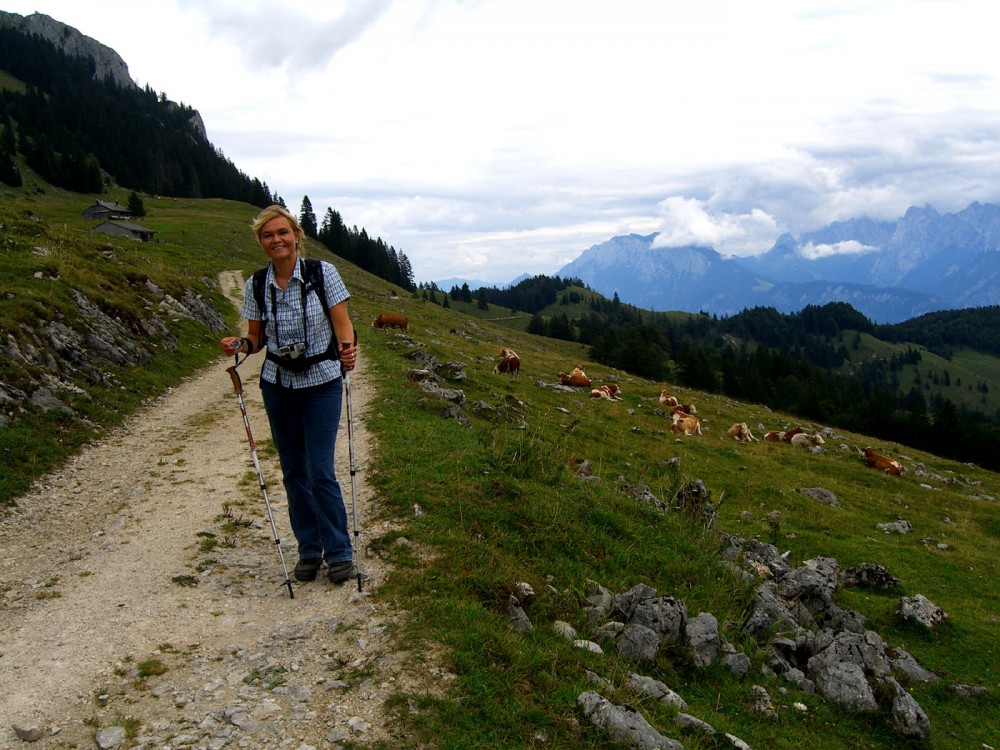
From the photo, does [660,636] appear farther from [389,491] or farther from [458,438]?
[458,438]

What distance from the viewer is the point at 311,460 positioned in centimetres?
674

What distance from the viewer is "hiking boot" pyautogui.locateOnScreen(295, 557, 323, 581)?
7023mm

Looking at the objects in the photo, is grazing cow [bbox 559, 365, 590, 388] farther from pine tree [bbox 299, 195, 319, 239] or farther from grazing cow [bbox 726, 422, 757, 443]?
pine tree [bbox 299, 195, 319, 239]

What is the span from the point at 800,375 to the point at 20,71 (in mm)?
217672

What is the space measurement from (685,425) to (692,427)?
1.48ft

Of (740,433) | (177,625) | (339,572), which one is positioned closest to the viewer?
(177,625)

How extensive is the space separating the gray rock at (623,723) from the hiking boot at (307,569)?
3.42 m

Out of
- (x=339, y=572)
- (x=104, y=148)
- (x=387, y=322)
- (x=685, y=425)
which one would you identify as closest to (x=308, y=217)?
(x=104, y=148)

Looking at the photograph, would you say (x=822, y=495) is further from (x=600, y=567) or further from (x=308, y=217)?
(x=308, y=217)

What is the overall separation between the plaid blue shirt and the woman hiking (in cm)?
1

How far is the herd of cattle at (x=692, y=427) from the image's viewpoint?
27.4m

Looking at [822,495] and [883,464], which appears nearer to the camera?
[822,495]

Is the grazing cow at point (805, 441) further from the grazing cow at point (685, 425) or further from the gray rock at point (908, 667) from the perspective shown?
the gray rock at point (908, 667)

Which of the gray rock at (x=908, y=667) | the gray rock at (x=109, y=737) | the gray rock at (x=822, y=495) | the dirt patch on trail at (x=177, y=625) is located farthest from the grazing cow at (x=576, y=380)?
the gray rock at (x=109, y=737)
